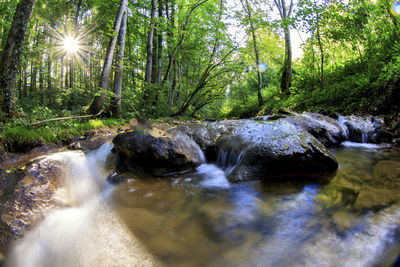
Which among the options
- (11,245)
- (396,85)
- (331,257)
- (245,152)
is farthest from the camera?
(396,85)

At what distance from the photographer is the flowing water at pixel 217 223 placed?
6.40ft

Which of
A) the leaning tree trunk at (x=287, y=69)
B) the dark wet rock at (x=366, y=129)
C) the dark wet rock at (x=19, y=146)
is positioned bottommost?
the dark wet rock at (x=19, y=146)

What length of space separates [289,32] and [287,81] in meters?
2.98

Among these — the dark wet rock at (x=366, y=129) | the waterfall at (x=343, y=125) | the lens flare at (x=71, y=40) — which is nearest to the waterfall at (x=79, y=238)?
the waterfall at (x=343, y=125)

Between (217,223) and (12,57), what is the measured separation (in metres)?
5.78

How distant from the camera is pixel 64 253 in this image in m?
2.10

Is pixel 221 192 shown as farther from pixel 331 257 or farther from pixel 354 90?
pixel 354 90

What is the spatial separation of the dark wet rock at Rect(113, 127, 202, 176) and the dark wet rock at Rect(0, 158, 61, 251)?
4.26 ft

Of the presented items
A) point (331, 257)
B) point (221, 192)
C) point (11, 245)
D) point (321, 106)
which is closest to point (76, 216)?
point (11, 245)

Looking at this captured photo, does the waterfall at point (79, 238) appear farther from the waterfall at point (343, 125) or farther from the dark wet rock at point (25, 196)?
the waterfall at point (343, 125)

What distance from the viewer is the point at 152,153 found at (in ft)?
13.5

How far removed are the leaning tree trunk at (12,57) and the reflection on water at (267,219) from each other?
3522mm

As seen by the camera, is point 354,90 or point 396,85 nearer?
point 396,85

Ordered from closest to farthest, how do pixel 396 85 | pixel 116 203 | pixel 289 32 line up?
pixel 116 203
pixel 396 85
pixel 289 32
